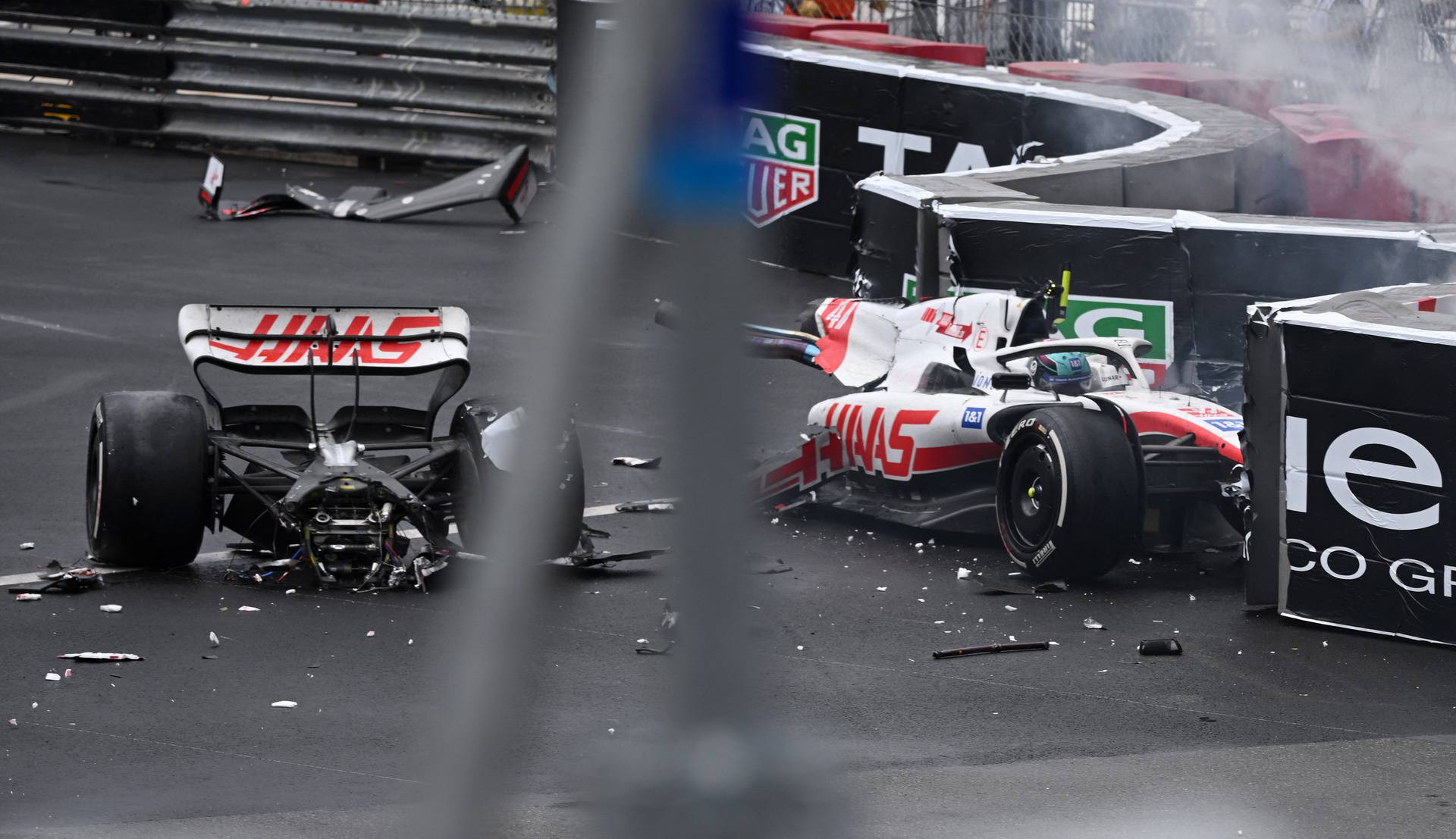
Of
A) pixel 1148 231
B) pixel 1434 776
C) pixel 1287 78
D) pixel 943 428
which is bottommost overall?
pixel 1434 776

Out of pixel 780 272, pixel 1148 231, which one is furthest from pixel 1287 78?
pixel 1148 231

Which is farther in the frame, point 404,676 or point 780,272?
point 780,272

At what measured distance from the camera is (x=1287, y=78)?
16688mm

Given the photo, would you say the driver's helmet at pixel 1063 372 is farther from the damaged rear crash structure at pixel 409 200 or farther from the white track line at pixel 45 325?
the damaged rear crash structure at pixel 409 200

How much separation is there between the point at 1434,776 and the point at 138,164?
17434 millimetres

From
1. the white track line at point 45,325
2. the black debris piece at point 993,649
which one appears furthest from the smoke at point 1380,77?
the white track line at point 45,325

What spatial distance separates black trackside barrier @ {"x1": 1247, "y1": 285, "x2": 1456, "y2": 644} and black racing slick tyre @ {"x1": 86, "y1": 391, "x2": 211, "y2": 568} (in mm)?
4112

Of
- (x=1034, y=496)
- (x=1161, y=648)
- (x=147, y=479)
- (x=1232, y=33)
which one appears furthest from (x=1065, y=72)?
(x=147, y=479)

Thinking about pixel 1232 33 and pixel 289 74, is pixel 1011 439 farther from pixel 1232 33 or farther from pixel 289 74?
pixel 289 74

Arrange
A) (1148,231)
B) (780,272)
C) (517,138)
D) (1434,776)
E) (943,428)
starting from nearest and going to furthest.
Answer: (1434,776) < (943,428) < (1148,231) < (780,272) < (517,138)

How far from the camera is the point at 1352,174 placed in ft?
44.0

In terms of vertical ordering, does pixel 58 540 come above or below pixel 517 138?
below

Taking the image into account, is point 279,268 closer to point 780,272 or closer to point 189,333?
point 780,272

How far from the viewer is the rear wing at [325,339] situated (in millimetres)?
7711
